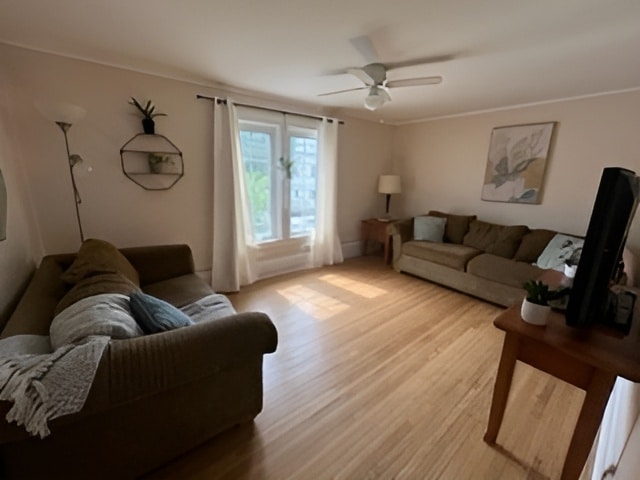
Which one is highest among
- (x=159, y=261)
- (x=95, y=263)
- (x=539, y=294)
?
(x=539, y=294)

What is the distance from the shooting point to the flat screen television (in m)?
0.98

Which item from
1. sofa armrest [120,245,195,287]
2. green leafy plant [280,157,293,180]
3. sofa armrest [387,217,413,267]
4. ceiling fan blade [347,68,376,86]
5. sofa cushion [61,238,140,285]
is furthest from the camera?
sofa armrest [387,217,413,267]

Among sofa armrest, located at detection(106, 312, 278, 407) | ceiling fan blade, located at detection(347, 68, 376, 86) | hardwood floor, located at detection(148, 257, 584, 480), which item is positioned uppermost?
ceiling fan blade, located at detection(347, 68, 376, 86)

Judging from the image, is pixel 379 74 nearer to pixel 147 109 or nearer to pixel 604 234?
pixel 604 234

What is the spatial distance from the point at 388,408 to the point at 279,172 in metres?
2.90

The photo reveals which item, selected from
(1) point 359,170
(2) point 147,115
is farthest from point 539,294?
(1) point 359,170

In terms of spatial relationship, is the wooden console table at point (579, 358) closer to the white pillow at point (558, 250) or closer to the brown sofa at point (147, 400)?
the brown sofa at point (147, 400)

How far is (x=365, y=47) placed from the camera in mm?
1963

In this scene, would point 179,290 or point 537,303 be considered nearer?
point 537,303

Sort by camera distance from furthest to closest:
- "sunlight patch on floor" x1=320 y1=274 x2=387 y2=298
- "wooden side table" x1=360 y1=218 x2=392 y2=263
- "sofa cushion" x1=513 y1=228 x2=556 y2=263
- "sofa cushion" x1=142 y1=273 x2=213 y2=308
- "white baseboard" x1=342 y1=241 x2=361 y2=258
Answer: "white baseboard" x1=342 y1=241 x2=361 y2=258, "wooden side table" x1=360 y1=218 x2=392 y2=263, "sunlight patch on floor" x1=320 y1=274 x2=387 y2=298, "sofa cushion" x1=513 y1=228 x2=556 y2=263, "sofa cushion" x1=142 y1=273 x2=213 y2=308

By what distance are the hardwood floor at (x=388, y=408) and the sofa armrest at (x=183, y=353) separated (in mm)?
497

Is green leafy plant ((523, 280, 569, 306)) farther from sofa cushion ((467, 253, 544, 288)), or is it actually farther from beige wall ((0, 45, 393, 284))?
beige wall ((0, 45, 393, 284))

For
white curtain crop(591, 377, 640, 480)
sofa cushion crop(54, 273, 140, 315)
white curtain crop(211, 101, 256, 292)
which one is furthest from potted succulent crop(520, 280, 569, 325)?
white curtain crop(211, 101, 256, 292)

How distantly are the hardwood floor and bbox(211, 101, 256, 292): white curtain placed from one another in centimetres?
65
